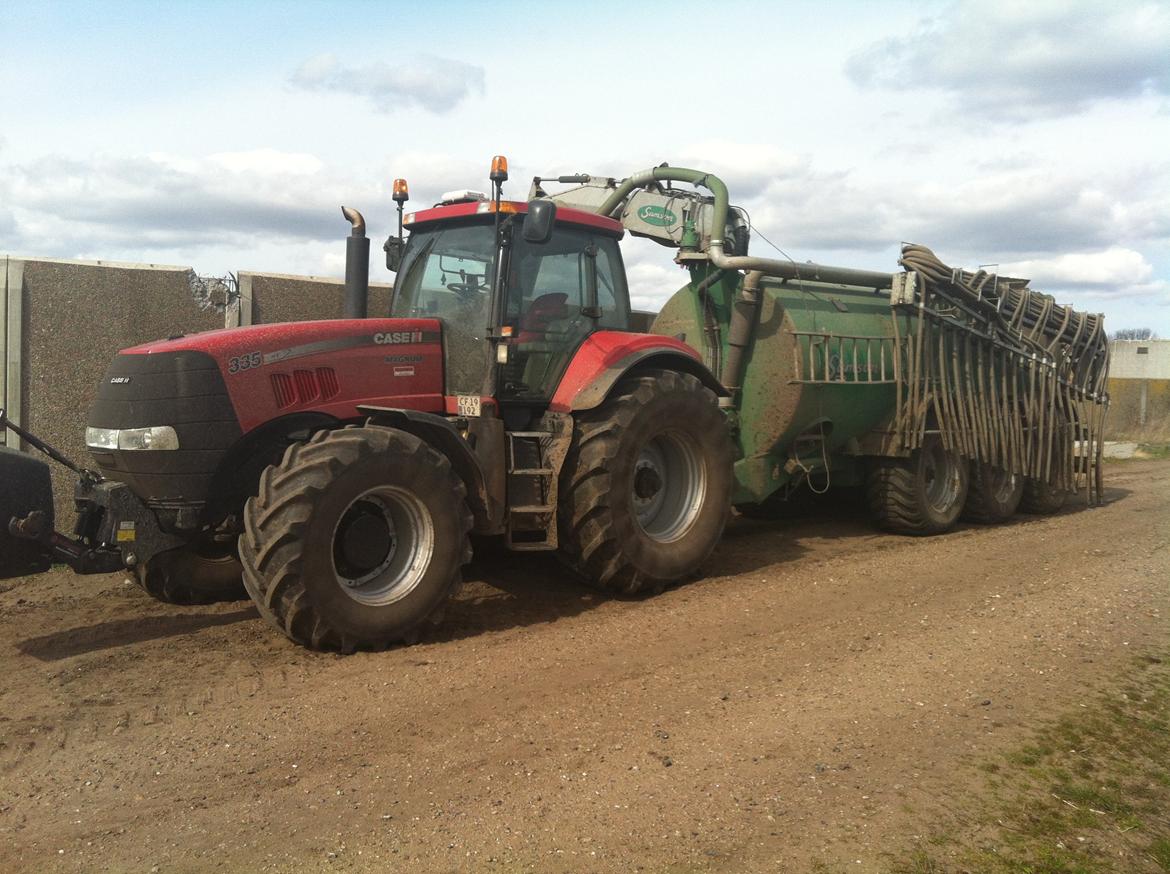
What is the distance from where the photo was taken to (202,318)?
848 centimetres

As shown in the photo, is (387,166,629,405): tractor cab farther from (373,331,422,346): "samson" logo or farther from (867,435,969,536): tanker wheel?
(867,435,969,536): tanker wheel

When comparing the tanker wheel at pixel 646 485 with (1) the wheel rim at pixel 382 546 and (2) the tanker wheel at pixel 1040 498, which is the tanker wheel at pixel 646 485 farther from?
(2) the tanker wheel at pixel 1040 498

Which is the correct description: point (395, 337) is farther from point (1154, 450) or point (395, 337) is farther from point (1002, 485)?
point (1154, 450)

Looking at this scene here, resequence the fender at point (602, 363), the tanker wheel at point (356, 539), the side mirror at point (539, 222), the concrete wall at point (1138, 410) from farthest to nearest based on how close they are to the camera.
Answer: the concrete wall at point (1138, 410) → the fender at point (602, 363) → the side mirror at point (539, 222) → the tanker wheel at point (356, 539)

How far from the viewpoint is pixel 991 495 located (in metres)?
10.5

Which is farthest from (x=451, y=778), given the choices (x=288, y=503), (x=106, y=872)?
(x=288, y=503)

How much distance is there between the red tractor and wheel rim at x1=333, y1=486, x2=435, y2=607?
0.04 feet

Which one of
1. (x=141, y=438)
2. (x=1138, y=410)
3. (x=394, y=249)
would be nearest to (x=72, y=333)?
(x=394, y=249)

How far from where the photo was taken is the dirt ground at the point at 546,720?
3.45 metres

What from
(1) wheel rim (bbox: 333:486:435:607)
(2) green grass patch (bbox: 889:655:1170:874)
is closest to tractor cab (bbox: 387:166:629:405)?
(1) wheel rim (bbox: 333:486:435:607)

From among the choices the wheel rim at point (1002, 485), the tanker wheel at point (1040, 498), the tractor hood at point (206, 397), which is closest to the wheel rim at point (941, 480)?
the wheel rim at point (1002, 485)

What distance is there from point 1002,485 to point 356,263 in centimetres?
727

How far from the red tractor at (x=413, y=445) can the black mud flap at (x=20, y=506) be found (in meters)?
0.01

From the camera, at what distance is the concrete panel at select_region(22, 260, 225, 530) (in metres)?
7.74
